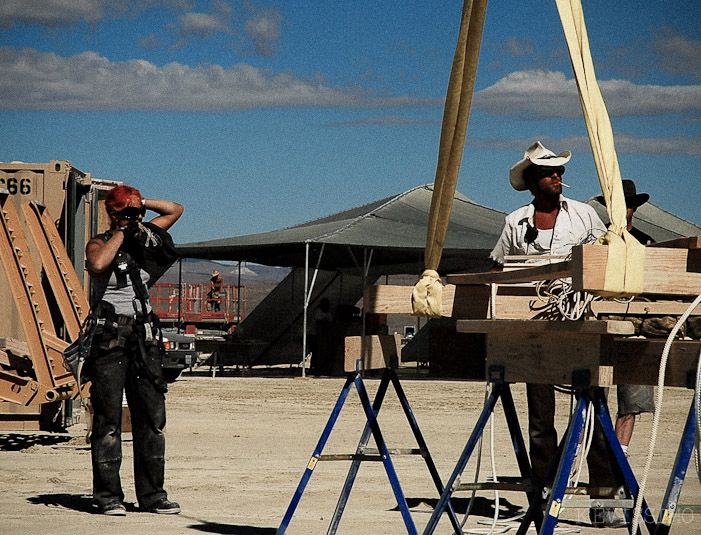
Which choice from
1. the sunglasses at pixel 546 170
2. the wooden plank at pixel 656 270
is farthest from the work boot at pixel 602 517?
the wooden plank at pixel 656 270

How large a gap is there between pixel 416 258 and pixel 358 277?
343cm

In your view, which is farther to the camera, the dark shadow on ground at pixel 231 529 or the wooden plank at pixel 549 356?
the dark shadow on ground at pixel 231 529

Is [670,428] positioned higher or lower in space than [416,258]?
lower

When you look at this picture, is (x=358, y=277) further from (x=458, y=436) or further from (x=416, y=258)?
(x=458, y=436)

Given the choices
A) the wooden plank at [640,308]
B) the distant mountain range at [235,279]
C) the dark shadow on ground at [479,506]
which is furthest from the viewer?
the distant mountain range at [235,279]

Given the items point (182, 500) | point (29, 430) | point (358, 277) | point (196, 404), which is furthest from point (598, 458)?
point (358, 277)

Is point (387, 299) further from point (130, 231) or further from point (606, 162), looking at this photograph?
point (606, 162)

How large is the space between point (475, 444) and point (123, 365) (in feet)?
8.09

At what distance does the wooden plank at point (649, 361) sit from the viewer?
3545 millimetres

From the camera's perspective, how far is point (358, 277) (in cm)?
2492

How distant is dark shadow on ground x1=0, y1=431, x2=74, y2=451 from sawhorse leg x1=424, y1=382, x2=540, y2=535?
17.5ft

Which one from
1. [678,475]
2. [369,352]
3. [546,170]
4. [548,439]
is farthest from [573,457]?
[546,170]

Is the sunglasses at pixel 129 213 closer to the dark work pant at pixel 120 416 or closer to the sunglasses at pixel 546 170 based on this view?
the dark work pant at pixel 120 416

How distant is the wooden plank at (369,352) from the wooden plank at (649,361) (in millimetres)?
1610
